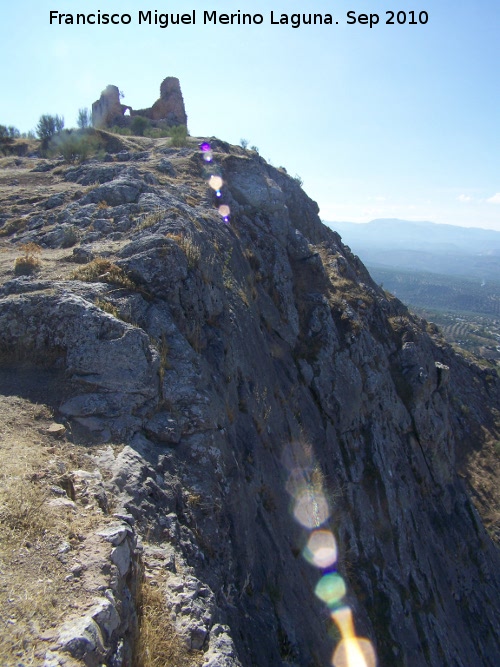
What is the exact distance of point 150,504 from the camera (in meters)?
4.54

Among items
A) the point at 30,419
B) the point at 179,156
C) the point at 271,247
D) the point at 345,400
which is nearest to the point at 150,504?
the point at 30,419

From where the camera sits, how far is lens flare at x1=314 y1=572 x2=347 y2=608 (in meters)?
7.56

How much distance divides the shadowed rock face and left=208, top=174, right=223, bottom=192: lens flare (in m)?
16.8

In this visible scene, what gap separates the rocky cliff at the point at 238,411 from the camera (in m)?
4.86

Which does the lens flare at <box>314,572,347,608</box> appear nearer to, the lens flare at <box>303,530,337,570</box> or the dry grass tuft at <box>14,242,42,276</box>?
the lens flare at <box>303,530,337,570</box>

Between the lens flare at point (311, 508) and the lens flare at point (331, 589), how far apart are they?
95 cm

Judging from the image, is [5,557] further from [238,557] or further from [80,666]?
[238,557]

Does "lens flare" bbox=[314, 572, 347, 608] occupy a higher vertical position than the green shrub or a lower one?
lower

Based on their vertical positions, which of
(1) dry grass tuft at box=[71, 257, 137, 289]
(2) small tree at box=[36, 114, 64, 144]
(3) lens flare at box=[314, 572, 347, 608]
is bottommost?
(3) lens flare at box=[314, 572, 347, 608]

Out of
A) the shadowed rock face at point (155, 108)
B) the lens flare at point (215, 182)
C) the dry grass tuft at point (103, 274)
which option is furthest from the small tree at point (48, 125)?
the dry grass tuft at point (103, 274)

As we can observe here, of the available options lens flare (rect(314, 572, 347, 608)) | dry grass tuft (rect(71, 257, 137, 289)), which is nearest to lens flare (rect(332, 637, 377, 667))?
lens flare (rect(314, 572, 347, 608))

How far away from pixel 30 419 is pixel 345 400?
30.5 feet

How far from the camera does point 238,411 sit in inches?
296

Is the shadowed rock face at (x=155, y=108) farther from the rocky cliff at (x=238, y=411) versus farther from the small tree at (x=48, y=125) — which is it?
the rocky cliff at (x=238, y=411)
